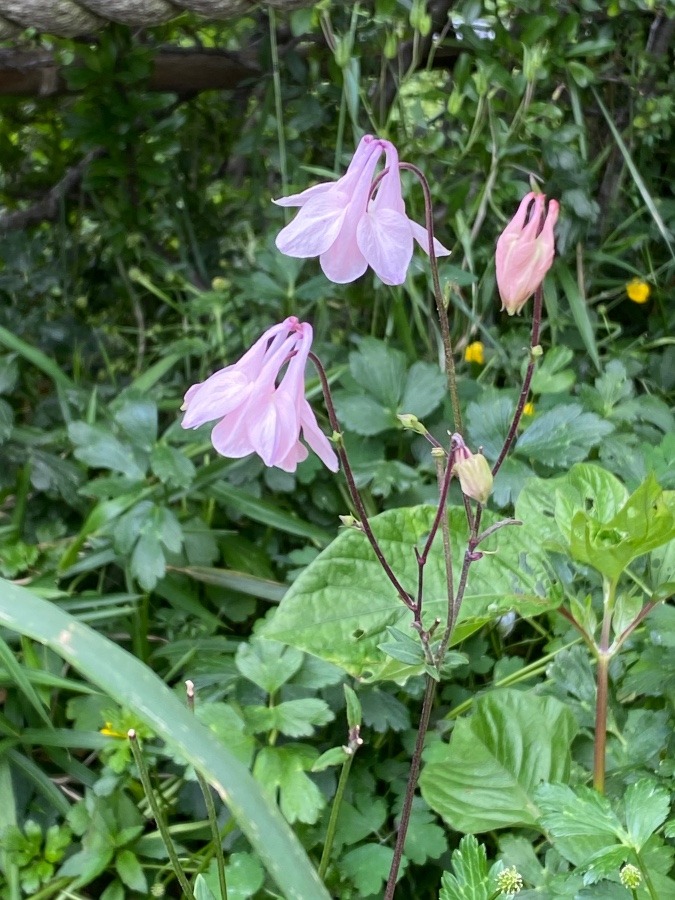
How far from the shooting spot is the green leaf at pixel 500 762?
716 mm

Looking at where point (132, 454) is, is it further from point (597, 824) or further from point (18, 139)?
A: point (18, 139)

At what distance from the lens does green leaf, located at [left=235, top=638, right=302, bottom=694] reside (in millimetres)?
799

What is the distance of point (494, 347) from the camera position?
1.27m

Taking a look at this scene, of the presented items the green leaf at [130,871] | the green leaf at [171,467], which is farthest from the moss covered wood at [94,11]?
the green leaf at [130,871]

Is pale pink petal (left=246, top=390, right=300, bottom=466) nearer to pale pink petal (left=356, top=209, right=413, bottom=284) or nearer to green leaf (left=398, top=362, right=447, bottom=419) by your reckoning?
pale pink petal (left=356, top=209, right=413, bottom=284)

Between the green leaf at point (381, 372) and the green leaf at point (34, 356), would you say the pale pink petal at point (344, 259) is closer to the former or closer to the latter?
the green leaf at point (381, 372)

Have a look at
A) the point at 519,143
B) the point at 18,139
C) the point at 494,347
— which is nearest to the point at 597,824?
the point at 494,347

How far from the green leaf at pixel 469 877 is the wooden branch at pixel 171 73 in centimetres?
133

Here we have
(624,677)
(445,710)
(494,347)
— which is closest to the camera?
(624,677)

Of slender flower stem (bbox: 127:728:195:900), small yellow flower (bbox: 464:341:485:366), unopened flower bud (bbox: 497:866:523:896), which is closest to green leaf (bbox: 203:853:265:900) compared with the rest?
slender flower stem (bbox: 127:728:195:900)

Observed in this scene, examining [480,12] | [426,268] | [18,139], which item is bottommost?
[426,268]

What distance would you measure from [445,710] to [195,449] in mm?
525

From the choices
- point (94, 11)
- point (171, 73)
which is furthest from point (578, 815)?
point (171, 73)

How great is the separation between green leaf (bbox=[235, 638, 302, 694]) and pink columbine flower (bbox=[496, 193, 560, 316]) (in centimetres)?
46
